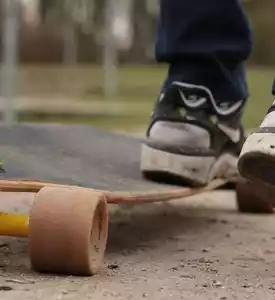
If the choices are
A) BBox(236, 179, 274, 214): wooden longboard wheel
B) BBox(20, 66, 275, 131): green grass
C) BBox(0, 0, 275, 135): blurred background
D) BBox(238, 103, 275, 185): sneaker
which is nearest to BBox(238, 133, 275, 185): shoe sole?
BBox(238, 103, 275, 185): sneaker

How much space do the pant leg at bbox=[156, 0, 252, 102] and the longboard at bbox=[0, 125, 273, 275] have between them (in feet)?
0.51

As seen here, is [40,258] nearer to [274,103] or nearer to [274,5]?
[274,103]

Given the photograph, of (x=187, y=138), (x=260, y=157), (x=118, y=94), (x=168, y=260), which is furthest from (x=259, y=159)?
(x=118, y=94)

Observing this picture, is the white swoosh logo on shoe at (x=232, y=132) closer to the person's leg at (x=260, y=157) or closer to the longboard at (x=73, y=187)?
the longboard at (x=73, y=187)

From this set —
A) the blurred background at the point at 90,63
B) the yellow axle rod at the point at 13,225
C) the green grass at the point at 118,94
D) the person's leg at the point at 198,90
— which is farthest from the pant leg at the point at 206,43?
the green grass at the point at 118,94

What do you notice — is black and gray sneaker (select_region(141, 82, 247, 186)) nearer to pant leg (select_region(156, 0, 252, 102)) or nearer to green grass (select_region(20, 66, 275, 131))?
pant leg (select_region(156, 0, 252, 102))

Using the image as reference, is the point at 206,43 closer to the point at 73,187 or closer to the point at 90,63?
the point at 73,187

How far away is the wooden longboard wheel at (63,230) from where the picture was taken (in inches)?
33.8

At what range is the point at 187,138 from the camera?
1.26m

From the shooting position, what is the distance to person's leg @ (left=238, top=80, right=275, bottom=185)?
0.98 m

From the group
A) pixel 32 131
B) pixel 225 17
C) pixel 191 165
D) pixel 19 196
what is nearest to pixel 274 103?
pixel 191 165

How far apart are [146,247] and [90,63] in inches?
479

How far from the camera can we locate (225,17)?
137 centimetres

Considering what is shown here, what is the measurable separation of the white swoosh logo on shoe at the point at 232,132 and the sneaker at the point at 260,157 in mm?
292
